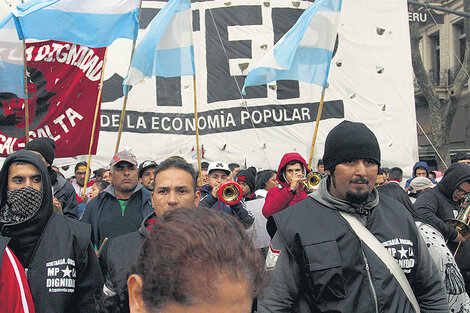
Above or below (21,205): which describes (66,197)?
below

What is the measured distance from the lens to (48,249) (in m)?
2.77

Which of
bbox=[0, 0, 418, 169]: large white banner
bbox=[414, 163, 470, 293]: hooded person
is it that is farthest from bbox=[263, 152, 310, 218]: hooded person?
bbox=[0, 0, 418, 169]: large white banner

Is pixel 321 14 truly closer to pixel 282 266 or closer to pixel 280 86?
pixel 280 86

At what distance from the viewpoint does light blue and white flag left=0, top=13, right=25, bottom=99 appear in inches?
245

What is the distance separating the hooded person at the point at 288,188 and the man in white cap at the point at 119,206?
107 centimetres

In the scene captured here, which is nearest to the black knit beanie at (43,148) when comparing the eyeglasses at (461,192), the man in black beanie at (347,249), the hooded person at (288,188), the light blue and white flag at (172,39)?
the hooded person at (288,188)

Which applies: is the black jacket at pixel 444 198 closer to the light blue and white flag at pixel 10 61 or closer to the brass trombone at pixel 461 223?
the brass trombone at pixel 461 223

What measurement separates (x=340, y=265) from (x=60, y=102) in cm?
590

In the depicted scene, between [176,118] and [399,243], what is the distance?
9.02 m

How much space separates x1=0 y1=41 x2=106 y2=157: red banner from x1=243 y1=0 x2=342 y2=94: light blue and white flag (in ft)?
7.51

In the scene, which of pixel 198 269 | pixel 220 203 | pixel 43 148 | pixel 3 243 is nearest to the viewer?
pixel 198 269

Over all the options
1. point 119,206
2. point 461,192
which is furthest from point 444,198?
point 119,206

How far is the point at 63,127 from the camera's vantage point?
7152 mm

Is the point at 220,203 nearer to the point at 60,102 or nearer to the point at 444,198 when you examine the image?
the point at 444,198
